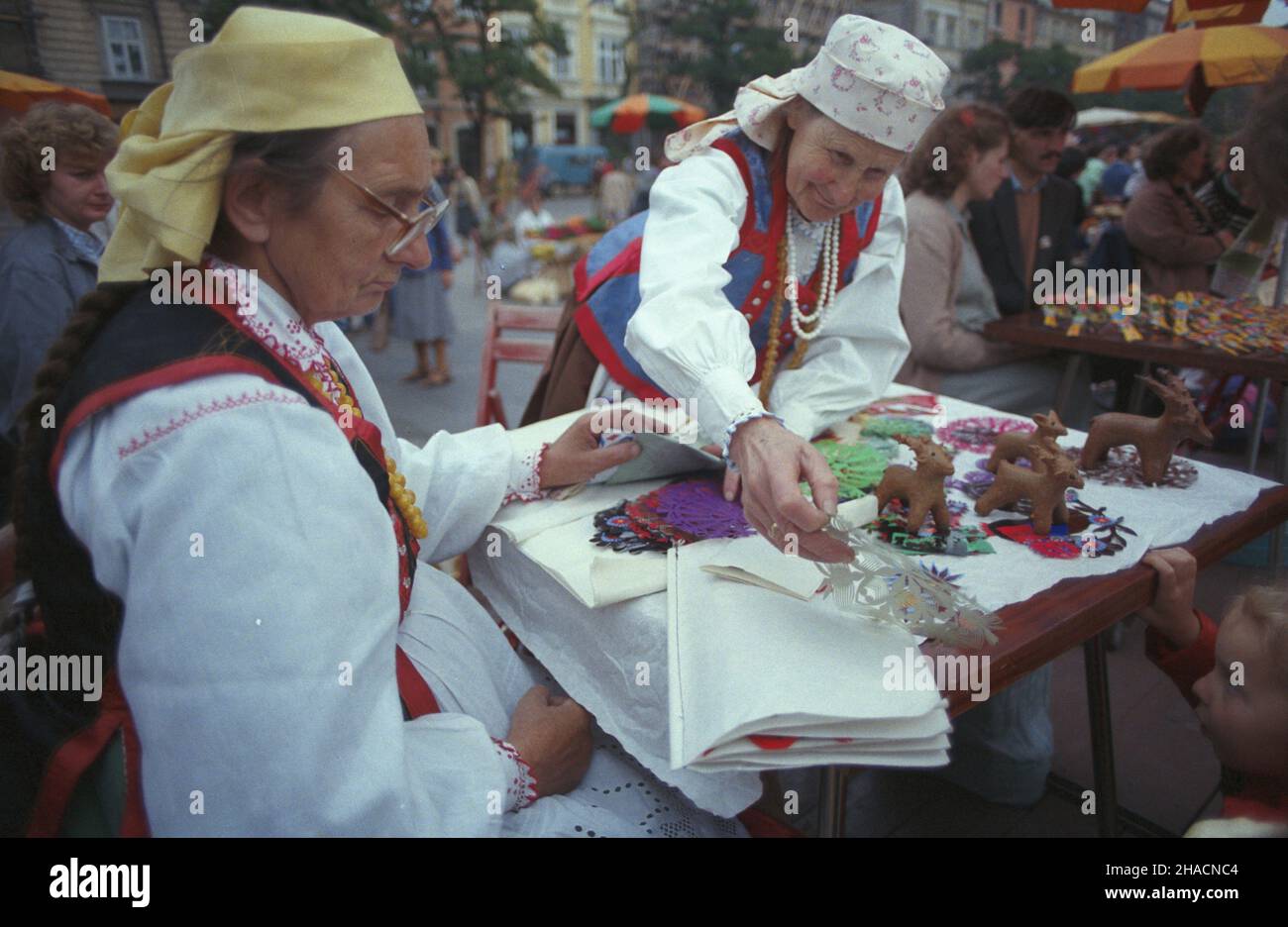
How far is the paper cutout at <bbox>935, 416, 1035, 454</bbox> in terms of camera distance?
6.95 ft

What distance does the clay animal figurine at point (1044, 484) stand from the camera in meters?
1.56

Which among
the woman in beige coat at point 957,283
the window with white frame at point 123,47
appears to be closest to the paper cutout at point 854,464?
the window with white frame at point 123,47

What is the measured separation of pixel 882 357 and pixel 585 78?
Result: 5.86 metres

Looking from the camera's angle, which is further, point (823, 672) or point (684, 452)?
point (684, 452)

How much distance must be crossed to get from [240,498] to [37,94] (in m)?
1.47

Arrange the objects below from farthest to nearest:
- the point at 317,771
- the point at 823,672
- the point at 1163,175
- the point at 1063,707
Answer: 1. the point at 1163,175
2. the point at 1063,707
3. the point at 823,672
4. the point at 317,771

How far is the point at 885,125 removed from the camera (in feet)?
5.85

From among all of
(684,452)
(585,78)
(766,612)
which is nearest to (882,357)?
(684,452)

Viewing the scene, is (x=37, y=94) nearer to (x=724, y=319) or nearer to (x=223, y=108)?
(x=223, y=108)

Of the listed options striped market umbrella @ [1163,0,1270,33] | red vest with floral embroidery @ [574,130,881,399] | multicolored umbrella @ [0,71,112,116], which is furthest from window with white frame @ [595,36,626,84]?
multicolored umbrella @ [0,71,112,116]

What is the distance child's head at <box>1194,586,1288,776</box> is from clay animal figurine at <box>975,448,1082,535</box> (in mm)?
330

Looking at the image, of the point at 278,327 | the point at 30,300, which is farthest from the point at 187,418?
→ the point at 30,300

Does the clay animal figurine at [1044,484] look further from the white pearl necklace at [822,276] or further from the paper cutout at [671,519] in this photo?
the white pearl necklace at [822,276]
